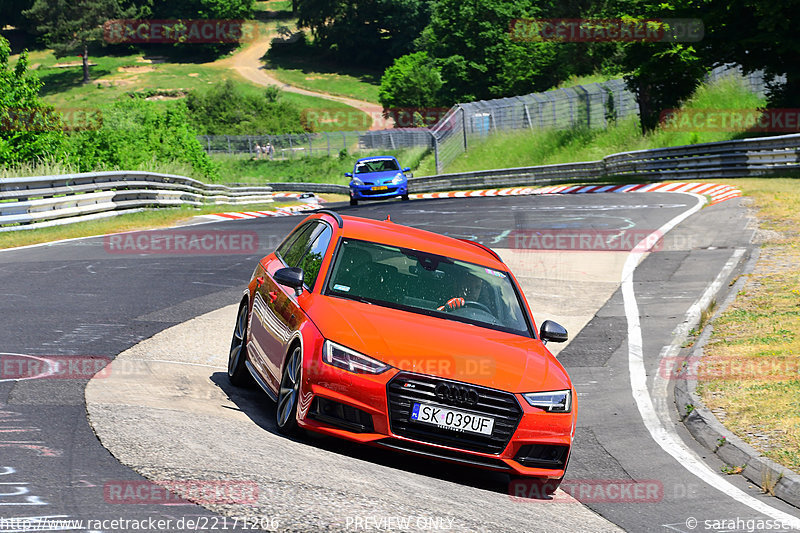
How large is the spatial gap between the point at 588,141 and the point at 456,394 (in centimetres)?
4265

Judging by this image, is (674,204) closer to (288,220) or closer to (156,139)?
(288,220)

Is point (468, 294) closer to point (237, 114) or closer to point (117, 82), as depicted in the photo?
point (237, 114)

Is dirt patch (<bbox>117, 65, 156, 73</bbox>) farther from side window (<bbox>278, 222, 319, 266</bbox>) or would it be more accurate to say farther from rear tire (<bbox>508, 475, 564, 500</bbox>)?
rear tire (<bbox>508, 475, 564, 500</bbox>)

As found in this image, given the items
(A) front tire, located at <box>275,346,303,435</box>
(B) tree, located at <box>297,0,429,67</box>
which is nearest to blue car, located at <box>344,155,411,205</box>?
(A) front tire, located at <box>275,346,303,435</box>

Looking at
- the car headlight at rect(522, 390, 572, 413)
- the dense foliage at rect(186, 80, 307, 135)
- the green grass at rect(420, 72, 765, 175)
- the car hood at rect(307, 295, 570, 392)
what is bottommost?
the dense foliage at rect(186, 80, 307, 135)

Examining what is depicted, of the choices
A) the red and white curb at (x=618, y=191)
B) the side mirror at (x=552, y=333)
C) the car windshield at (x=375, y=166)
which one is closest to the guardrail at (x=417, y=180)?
the red and white curb at (x=618, y=191)

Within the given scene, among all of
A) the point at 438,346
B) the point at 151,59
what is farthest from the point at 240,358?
the point at 151,59

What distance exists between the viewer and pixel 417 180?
50.2 meters

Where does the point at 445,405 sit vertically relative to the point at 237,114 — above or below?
above

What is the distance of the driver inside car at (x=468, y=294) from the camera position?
764 cm

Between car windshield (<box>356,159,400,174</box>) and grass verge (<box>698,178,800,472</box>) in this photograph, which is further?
car windshield (<box>356,159,400,174</box>)

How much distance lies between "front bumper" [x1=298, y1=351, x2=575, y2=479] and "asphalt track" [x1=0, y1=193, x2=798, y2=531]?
8.0 inches

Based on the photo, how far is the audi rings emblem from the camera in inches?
250

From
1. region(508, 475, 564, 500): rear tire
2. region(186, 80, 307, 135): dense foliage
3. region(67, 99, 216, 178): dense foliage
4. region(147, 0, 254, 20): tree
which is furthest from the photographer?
region(147, 0, 254, 20): tree
